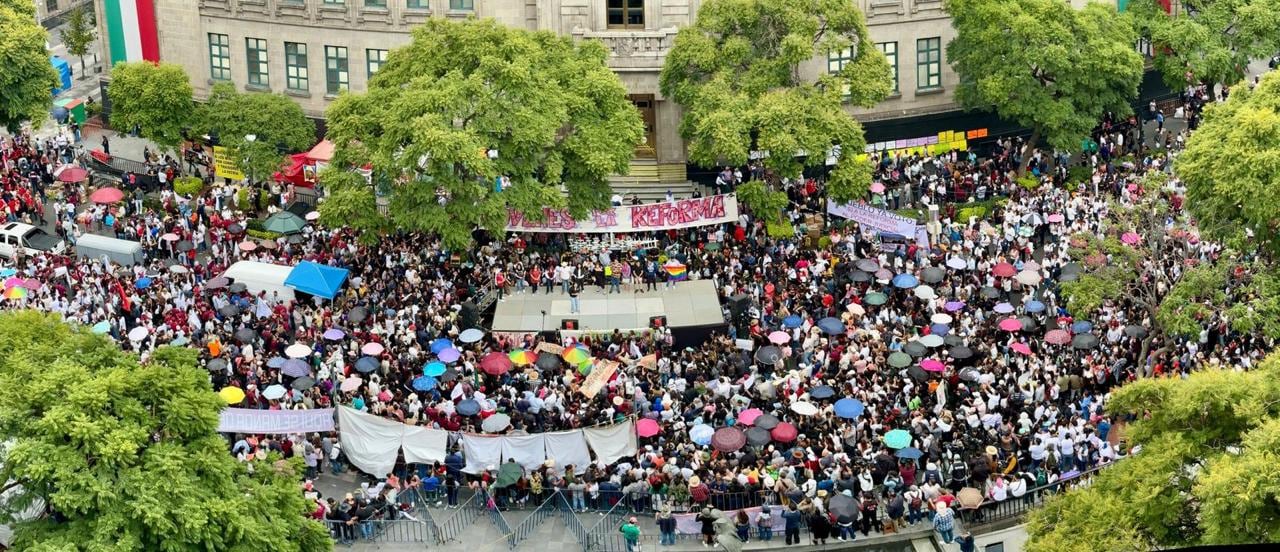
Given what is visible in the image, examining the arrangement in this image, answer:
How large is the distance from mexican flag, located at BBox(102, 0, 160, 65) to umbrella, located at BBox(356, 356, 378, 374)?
29287 mm

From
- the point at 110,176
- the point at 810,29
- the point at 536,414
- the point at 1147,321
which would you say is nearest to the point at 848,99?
the point at 810,29

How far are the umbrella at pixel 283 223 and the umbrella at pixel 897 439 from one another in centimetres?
2621

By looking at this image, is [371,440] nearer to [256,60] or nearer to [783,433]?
[783,433]

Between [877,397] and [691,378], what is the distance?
5685mm

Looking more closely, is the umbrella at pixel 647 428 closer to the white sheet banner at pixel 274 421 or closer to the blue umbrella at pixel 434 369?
the blue umbrella at pixel 434 369

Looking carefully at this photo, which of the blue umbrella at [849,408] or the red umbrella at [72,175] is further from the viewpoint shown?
the red umbrella at [72,175]

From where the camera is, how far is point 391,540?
2021 inches

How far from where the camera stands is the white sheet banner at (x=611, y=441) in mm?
53000

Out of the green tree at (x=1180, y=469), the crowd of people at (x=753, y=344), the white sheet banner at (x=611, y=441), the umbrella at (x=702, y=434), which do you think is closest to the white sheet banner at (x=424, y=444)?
the crowd of people at (x=753, y=344)

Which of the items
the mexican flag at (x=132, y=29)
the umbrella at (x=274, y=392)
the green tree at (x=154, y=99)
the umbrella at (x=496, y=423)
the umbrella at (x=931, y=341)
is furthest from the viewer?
the mexican flag at (x=132, y=29)

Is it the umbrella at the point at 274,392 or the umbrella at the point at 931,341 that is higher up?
the umbrella at the point at 931,341

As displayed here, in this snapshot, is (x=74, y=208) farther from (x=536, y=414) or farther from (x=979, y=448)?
(x=979, y=448)

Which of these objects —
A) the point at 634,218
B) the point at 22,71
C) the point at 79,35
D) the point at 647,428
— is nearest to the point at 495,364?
the point at 647,428

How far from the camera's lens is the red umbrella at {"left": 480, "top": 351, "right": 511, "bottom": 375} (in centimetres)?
5781
